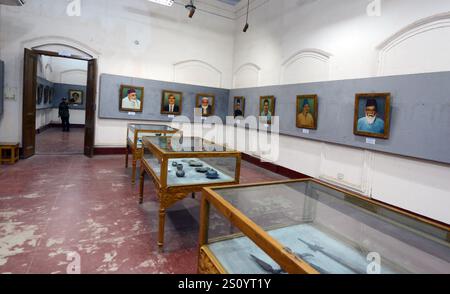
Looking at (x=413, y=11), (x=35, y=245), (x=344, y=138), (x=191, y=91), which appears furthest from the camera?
(x=191, y=91)

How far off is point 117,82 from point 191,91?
2.64 meters

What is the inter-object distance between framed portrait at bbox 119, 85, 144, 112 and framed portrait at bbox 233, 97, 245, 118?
11.2 feet

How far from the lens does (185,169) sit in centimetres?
425

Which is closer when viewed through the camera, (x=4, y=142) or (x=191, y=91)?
(x=4, y=142)

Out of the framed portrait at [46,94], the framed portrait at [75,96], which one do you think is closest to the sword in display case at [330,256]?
the framed portrait at [46,94]

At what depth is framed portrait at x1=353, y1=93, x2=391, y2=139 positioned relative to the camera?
492cm

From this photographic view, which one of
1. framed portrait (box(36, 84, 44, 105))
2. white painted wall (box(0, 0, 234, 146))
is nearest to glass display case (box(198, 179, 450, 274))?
white painted wall (box(0, 0, 234, 146))

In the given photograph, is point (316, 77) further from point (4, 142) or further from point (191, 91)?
point (4, 142)

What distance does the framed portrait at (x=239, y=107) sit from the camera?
32.3ft

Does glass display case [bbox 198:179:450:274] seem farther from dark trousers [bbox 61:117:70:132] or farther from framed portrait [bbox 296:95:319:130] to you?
dark trousers [bbox 61:117:70:132]

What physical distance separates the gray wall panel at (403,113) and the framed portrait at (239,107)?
346 cm
